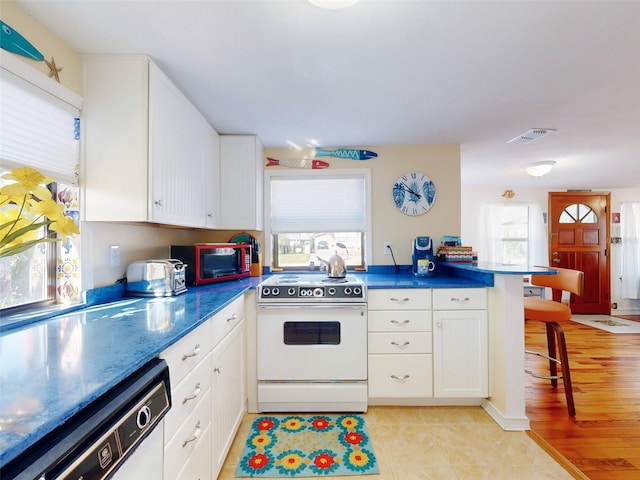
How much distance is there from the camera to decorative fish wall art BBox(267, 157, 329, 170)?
309cm

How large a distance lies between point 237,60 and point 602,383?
384 cm

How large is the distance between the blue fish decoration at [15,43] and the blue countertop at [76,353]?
1135 mm

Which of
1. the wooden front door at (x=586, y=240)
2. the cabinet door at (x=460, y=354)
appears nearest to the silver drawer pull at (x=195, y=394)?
the cabinet door at (x=460, y=354)

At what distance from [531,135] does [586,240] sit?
393 centimetres

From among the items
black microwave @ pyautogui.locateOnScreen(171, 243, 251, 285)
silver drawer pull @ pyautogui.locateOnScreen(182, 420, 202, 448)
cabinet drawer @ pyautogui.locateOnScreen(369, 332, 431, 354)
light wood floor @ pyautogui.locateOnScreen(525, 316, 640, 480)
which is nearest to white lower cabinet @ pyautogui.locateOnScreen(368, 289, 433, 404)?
cabinet drawer @ pyautogui.locateOnScreen(369, 332, 431, 354)

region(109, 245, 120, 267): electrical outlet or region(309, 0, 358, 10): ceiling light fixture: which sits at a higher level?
region(309, 0, 358, 10): ceiling light fixture

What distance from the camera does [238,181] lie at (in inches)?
107

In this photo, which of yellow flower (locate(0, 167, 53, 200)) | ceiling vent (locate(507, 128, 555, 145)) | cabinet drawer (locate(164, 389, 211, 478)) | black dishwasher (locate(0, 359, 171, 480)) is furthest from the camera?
ceiling vent (locate(507, 128, 555, 145))

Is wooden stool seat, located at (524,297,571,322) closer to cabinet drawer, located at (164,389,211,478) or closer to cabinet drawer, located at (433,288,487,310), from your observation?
cabinet drawer, located at (433,288,487,310)

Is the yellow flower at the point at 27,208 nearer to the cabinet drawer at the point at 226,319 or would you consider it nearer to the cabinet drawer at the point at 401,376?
the cabinet drawer at the point at 226,319

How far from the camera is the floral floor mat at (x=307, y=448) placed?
1696mm

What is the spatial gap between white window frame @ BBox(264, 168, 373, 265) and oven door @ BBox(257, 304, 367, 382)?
0.92 metres

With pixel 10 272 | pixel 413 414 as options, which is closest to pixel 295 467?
pixel 413 414

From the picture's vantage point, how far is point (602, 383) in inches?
105
